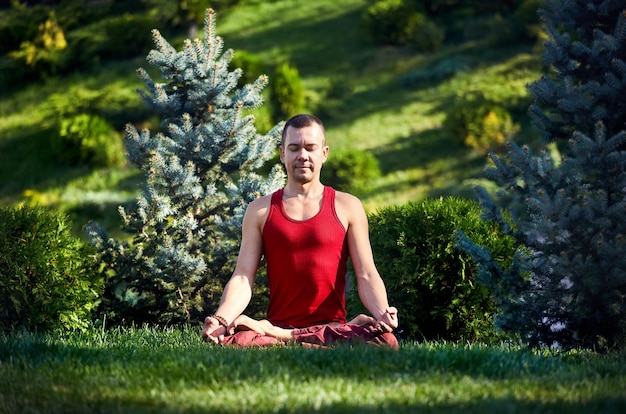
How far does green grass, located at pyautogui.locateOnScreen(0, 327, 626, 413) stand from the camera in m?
3.82

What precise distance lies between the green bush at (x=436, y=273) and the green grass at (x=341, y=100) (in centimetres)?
966

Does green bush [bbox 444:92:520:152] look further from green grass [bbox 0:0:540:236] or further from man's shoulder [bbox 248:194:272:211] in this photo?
man's shoulder [bbox 248:194:272:211]

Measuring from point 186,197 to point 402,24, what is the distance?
19115 mm

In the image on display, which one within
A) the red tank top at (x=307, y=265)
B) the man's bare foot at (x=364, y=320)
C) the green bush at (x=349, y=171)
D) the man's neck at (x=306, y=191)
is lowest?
the green bush at (x=349, y=171)

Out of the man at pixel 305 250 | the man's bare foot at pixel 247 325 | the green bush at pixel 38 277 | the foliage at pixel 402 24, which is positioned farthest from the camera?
the foliage at pixel 402 24

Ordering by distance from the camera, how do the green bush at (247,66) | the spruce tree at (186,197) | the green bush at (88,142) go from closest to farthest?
the spruce tree at (186,197)
the green bush at (88,142)
the green bush at (247,66)

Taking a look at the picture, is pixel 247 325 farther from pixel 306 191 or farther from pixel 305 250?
pixel 306 191

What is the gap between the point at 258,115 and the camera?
18953 mm

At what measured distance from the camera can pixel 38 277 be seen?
22.9 ft

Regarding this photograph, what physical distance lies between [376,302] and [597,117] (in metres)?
2.16

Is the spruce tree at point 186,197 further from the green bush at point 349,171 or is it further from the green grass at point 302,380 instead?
the green bush at point 349,171

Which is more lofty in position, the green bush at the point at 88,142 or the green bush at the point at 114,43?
the green bush at the point at 114,43

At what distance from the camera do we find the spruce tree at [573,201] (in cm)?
524

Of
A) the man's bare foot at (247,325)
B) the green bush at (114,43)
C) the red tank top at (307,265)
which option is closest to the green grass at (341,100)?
the green bush at (114,43)
